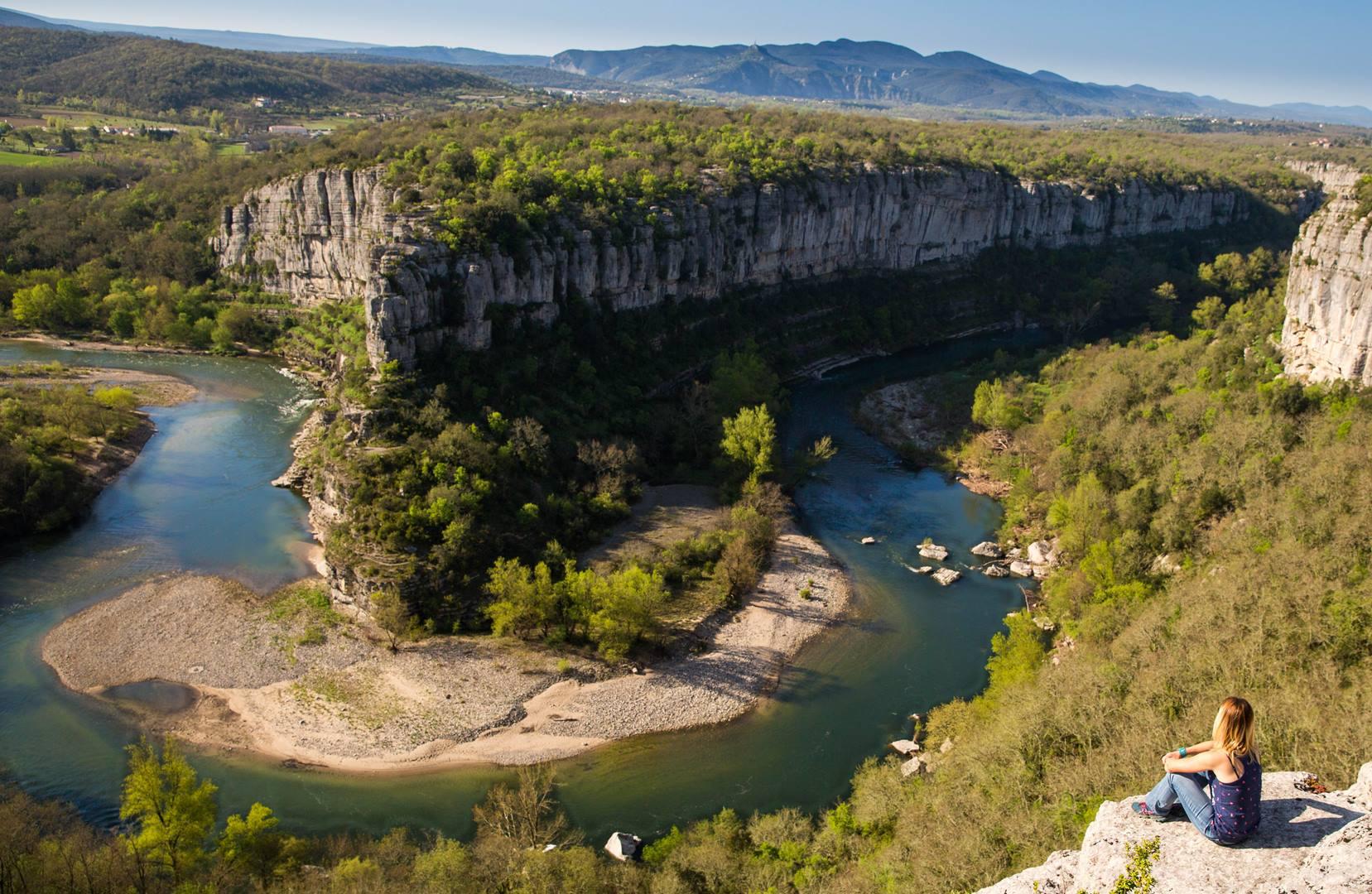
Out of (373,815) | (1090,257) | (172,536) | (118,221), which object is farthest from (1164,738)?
(118,221)

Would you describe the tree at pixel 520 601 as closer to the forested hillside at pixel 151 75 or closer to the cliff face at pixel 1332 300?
the cliff face at pixel 1332 300

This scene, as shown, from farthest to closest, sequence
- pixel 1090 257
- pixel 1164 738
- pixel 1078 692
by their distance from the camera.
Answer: pixel 1090 257
pixel 1078 692
pixel 1164 738

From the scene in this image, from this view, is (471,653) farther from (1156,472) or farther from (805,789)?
(1156,472)

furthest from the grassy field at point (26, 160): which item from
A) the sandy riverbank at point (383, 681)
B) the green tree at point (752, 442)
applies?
the green tree at point (752, 442)

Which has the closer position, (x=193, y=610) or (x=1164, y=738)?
(x=1164, y=738)

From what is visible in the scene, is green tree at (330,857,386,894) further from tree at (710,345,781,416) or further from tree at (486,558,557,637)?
tree at (710,345,781,416)

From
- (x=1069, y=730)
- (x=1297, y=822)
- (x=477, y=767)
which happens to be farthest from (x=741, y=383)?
(x=1297, y=822)
